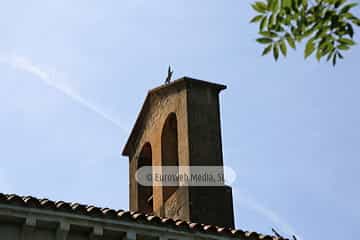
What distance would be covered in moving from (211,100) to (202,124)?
1.63 ft

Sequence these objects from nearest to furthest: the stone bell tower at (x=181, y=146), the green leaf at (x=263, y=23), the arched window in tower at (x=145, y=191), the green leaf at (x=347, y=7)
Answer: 1. the green leaf at (x=347, y=7)
2. the green leaf at (x=263, y=23)
3. the stone bell tower at (x=181, y=146)
4. the arched window in tower at (x=145, y=191)

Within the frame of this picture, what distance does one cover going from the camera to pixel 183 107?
604 inches

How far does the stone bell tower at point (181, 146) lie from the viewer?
46.7ft

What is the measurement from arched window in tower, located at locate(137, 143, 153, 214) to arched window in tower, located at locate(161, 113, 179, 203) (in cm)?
60

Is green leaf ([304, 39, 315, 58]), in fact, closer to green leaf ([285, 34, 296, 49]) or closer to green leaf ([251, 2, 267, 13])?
green leaf ([285, 34, 296, 49])

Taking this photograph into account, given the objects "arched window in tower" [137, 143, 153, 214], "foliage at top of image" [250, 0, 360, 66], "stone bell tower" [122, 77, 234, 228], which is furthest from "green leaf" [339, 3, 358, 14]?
"arched window in tower" [137, 143, 153, 214]

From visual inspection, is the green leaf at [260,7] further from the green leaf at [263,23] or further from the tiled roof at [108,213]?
the tiled roof at [108,213]

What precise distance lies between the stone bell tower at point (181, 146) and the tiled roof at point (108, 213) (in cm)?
293

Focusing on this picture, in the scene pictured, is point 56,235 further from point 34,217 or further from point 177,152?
point 177,152

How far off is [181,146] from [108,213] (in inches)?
178

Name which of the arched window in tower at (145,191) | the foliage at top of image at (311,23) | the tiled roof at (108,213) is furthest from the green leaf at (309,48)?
the arched window in tower at (145,191)

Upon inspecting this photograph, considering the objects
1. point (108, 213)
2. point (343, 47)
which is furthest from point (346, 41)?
point (108, 213)

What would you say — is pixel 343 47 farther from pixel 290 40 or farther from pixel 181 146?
pixel 181 146

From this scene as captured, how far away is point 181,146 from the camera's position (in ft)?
49.2
